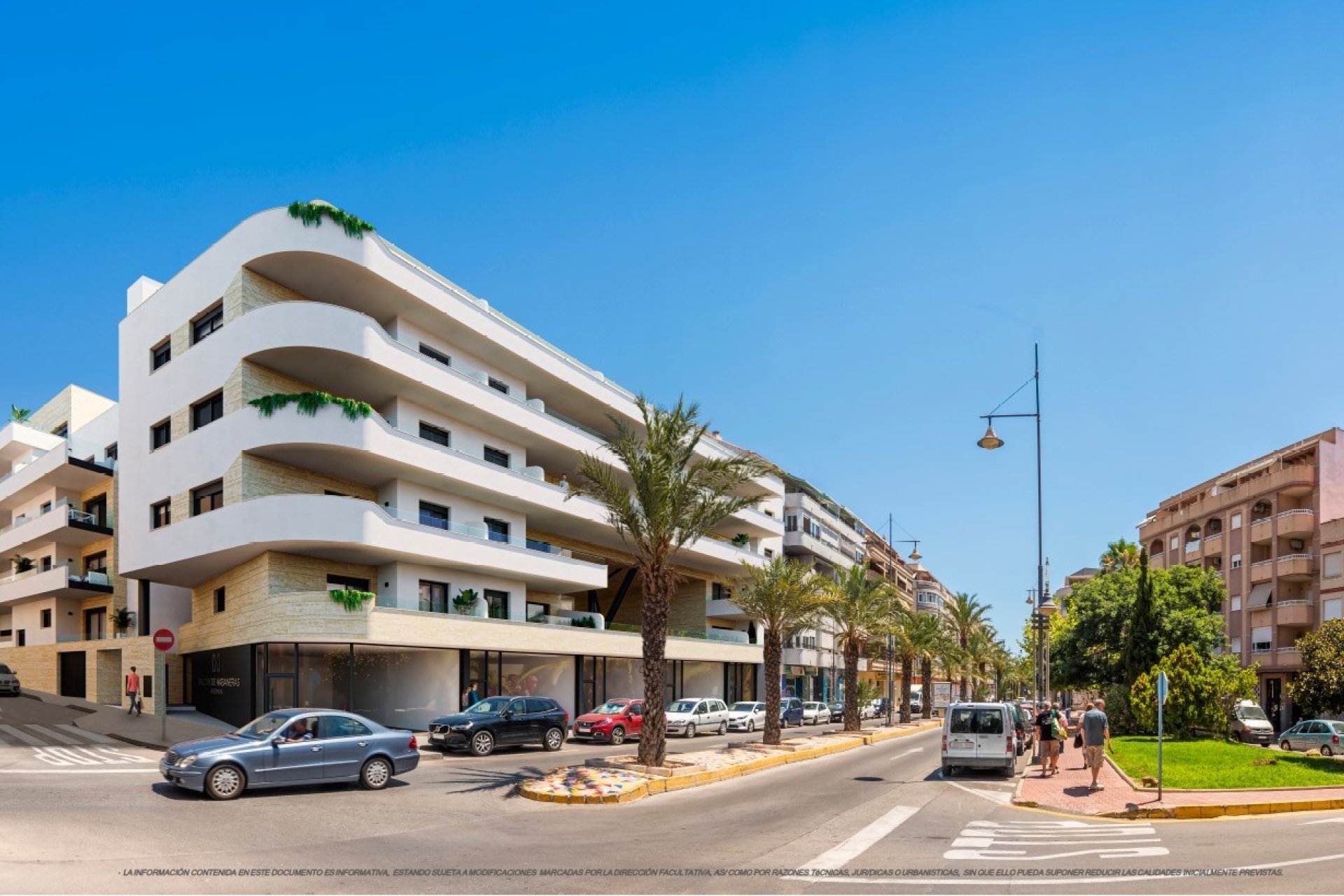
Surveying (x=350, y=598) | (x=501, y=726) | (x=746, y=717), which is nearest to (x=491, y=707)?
(x=501, y=726)

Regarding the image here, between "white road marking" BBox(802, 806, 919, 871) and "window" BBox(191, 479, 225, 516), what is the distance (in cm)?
2501

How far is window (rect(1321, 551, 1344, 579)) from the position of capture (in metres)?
53.0

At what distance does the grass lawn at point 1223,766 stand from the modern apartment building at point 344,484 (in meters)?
12.0

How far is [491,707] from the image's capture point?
28.5 m

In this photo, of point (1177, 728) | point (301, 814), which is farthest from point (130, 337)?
point (1177, 728)

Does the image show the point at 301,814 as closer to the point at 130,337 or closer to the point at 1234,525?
the point at 130,337

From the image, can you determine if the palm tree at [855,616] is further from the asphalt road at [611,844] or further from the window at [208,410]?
the window at [208,410]

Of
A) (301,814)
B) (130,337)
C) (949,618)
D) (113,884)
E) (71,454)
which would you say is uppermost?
(130,337)

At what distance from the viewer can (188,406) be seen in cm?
3566

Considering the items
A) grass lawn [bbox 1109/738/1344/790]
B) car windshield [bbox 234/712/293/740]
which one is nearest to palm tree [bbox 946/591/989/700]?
grass lawn [bbox 1109/738/1344/790]

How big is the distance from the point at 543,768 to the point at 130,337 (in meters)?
27.4

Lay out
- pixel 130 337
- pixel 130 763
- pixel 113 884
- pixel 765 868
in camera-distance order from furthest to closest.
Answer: pixel 130 337 → pixel 130 763 → pixel 765 868 → pixel 113 884

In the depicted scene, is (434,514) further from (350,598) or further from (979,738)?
(979,738)

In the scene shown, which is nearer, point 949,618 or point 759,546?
point 759,546
